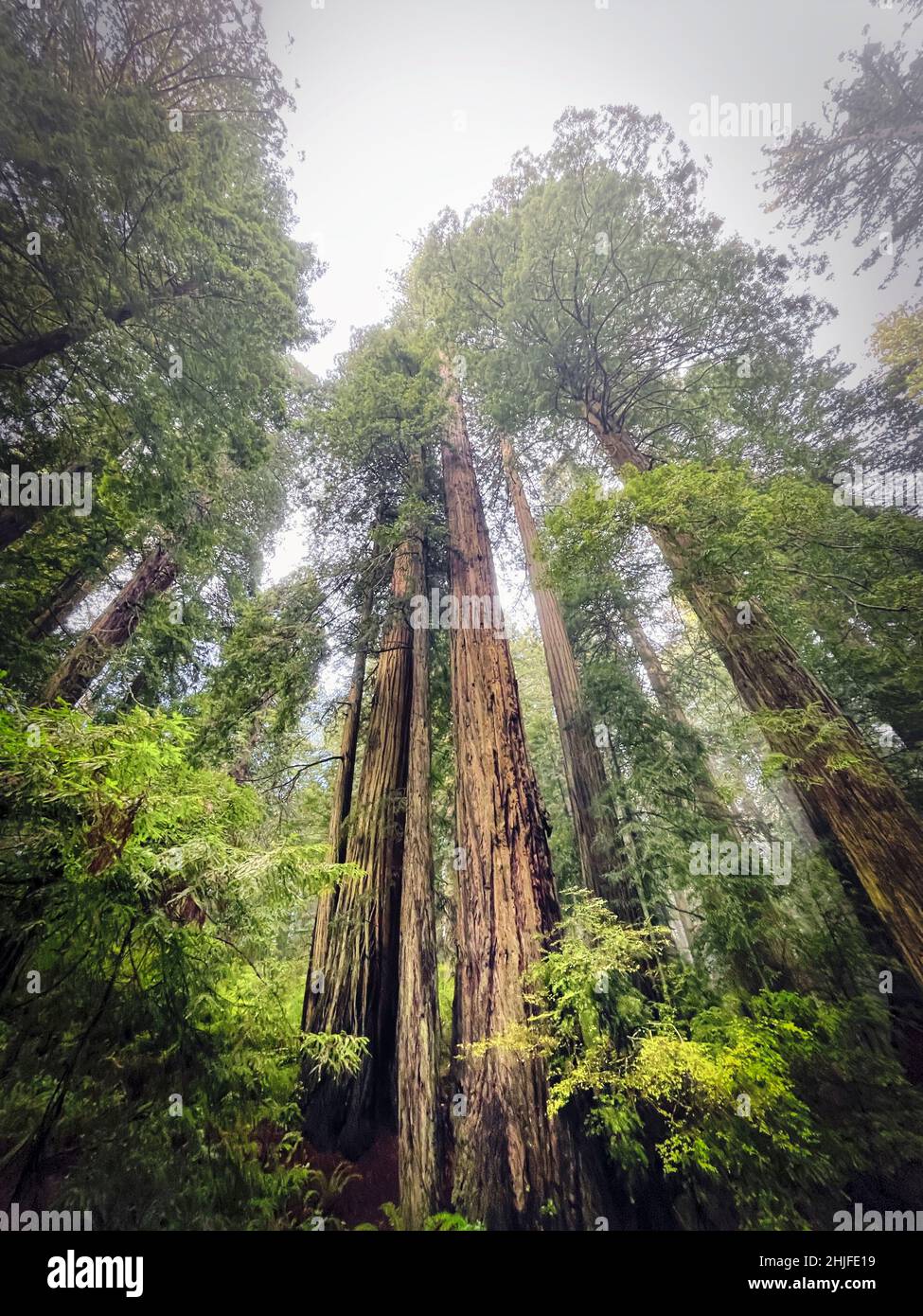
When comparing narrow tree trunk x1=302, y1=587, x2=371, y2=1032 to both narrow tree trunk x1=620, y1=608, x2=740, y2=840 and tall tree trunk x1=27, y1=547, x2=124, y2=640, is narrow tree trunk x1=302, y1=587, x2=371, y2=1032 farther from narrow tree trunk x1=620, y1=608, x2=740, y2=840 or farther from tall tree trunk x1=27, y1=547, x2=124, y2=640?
narrow tree trunk x1=620, y1=608, x2=740, y2=840

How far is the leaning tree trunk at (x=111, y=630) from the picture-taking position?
681cm

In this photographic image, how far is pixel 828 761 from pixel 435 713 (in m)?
4.91

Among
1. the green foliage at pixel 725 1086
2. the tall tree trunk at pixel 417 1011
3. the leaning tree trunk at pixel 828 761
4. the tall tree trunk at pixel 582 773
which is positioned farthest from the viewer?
the tall tree trunk at pixel 582 773

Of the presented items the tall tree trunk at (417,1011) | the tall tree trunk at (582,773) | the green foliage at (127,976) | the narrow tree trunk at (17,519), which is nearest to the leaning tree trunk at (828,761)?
the tall tree trunk at (582,773)

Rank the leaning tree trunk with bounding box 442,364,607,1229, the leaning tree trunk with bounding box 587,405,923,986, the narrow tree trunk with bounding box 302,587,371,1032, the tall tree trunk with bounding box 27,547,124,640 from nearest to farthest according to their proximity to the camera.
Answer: the leaning tree trunk with bounding box 442,364,607,1229, the leaning tree trunk with bounding box 587,405,923,986, the narrow tree trunk with bounding box 302,587,371,1032, the tall tree trunk with bounding box 27,547,124,640

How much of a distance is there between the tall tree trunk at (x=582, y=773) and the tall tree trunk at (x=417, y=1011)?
1866 mm

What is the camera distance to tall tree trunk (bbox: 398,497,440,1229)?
3354 mm

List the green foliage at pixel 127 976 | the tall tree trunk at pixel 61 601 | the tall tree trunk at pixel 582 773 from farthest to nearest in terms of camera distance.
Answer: the tall tree trunk at pixel 61 601, the tall tree trunk at pixel 582 773, the green foliage at pixel 127 976

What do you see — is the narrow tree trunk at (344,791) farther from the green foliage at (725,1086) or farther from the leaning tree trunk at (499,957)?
the green foliage at (725,1086)

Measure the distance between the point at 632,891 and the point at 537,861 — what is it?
205 centimetres

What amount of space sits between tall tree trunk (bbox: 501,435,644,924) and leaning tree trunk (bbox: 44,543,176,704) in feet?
20.6

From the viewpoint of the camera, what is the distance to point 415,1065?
3.83m

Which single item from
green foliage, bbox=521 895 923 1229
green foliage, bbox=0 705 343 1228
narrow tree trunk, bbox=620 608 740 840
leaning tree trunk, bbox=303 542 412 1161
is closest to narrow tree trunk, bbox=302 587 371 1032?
Answer: leaning tree trunk, bbox=303 542 412 1161
